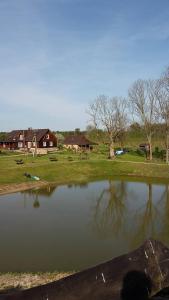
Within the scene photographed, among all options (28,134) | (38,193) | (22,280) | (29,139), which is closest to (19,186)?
(38,193)

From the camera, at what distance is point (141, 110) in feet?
202

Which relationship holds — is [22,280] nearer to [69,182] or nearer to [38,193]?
[38,193]

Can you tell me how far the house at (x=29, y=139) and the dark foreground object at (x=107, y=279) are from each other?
6762 centimetres

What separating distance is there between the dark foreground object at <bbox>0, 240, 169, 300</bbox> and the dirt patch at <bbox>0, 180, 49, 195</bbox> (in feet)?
95.7

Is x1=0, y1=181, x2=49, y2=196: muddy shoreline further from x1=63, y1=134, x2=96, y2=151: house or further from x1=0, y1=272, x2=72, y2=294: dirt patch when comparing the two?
x1=63, y1=134, x2=96, y2=151: house

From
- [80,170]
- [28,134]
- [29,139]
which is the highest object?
[28,134]

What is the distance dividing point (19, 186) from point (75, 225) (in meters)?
17.6

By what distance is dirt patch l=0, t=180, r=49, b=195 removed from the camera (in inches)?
1503

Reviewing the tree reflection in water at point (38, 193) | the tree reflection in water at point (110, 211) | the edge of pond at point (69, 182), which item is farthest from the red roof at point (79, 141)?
the tree reflection in water at point (38, 193)

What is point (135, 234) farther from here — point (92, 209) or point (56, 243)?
point (92, 209)

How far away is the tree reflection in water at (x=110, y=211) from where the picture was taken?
23484mm

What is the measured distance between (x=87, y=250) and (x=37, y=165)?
3111cm

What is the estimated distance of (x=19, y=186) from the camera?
4028cm

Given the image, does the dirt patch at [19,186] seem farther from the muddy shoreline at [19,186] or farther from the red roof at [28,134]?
the red roof at [28,134]
